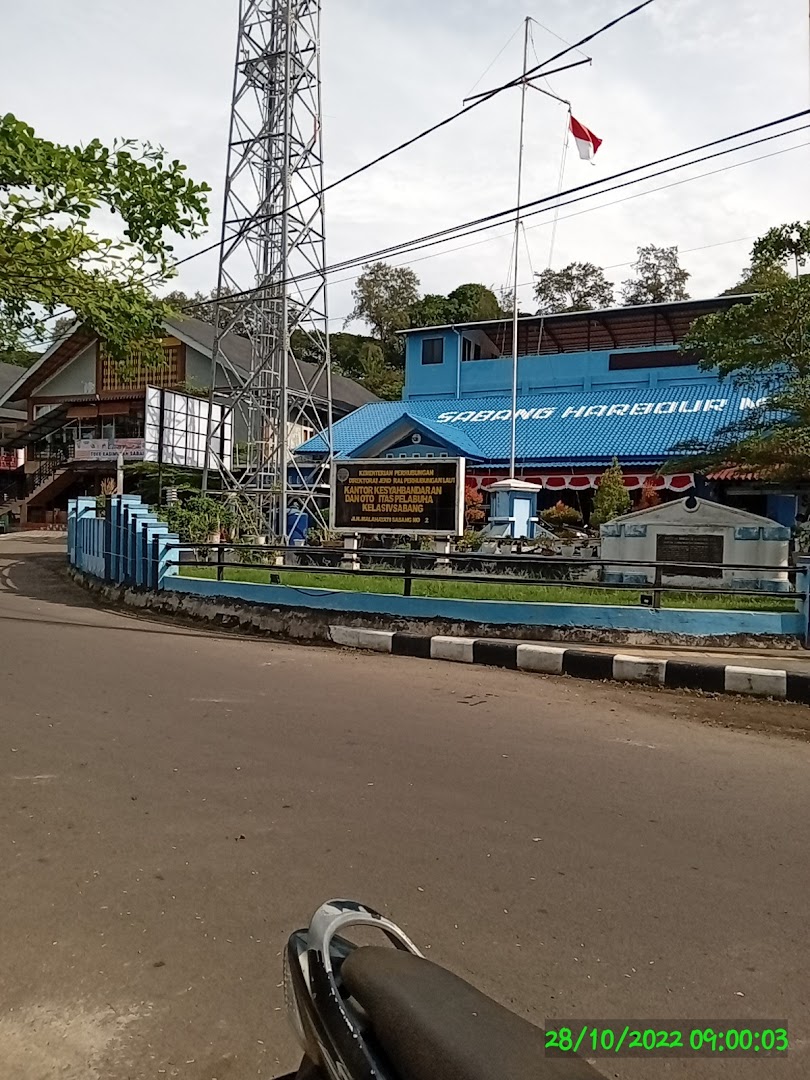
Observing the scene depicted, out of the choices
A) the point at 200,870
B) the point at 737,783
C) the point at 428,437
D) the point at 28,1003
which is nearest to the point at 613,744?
the point at 737,783

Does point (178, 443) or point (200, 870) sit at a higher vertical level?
point (178, 443)

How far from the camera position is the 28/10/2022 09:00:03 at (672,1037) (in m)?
2.58

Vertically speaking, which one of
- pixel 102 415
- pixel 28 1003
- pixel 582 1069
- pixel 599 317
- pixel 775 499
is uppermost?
pixel 599 317

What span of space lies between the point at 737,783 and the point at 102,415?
36.1 meters

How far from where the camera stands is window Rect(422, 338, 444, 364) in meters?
31.6

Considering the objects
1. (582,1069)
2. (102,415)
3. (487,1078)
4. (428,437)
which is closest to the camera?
(487,1078)

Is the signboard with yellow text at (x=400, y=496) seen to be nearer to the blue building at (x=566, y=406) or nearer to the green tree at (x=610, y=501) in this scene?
the blue building at (x=566, y=406)

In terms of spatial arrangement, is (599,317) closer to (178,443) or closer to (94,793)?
(178,443)

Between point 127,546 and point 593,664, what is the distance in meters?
9.23

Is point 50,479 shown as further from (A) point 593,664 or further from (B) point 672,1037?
(B) point 672,1037

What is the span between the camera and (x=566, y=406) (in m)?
27.1

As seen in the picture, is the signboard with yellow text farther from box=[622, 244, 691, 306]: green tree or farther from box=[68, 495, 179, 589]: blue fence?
box=[622, 244, 691, 306]: green tree

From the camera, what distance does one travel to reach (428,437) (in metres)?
21.7

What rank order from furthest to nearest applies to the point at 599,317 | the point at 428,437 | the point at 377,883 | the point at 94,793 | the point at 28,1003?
1. the point at 599,317
2. the point at 428,437
3. the point at 94,793
4. the point at 377,883
5. the point at 28,1003
